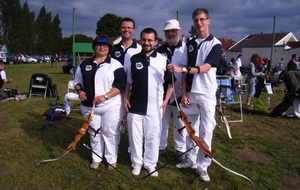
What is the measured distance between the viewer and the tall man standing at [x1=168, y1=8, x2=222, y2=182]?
9.66 ft

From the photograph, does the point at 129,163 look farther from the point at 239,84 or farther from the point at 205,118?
the point at 239,84

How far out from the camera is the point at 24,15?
54.7m

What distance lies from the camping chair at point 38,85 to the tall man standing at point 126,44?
641cm

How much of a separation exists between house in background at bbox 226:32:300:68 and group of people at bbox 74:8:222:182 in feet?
117

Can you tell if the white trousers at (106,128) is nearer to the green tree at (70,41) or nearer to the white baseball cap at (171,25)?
the white baseball cap at (171,25)

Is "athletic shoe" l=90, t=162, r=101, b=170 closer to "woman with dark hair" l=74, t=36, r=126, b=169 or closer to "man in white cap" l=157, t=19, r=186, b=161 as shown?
"woman with dark hair" l=74, t=36, r=126, b=169

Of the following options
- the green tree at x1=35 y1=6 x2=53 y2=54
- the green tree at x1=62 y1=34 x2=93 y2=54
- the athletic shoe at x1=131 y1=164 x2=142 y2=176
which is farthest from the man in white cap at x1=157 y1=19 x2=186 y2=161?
the green tree at x1=62 y1=34 x2=93 y2=54

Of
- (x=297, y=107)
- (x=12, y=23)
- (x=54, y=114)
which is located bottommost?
(x=54, y=114)

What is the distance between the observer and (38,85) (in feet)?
30.6

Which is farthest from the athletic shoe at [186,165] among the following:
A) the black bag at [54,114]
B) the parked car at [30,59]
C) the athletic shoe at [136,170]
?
the parked car at [30,59]

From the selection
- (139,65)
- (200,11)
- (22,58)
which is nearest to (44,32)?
(22,58)

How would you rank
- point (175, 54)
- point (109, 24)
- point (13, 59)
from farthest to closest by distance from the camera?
point (109, 24) < point (13, 59) < point (175, 54)

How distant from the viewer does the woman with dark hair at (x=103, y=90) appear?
10.8 ft

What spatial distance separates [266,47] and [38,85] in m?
38.0
